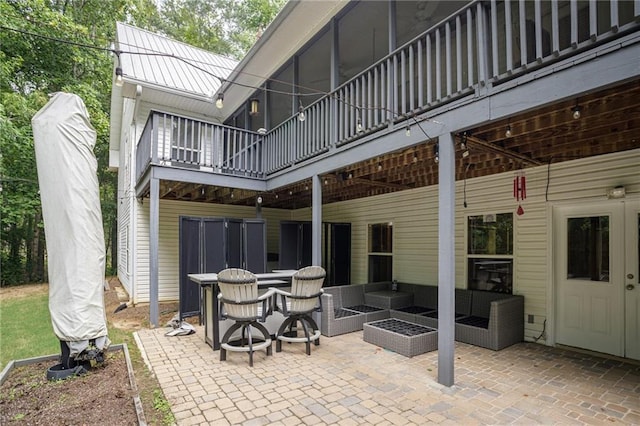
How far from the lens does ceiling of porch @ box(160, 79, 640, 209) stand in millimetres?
3273

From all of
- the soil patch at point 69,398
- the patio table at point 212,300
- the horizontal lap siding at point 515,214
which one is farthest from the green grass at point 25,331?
the horizontal lap siding at point 515,214

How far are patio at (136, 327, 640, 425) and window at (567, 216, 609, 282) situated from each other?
1145mm

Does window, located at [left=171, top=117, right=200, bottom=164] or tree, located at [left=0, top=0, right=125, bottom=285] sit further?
tree, located at [left=0, top=0, right=125, bottom=285]

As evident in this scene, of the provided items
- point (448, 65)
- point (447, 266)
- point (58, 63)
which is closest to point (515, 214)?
point (447, 266)

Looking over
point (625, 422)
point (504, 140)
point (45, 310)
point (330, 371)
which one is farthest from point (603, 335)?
point (45, 310)

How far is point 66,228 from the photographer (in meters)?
3.83

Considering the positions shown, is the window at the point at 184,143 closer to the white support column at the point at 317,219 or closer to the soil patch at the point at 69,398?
the white support column at the point at 317,219

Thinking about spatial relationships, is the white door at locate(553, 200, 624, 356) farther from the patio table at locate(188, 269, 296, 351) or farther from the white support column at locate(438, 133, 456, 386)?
the patio table at locate(188, 269, 296, 351)

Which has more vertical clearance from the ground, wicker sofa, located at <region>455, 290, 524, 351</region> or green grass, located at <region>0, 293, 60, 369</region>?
wicker sofa, located at <region>455, 290, 524, 351</region>

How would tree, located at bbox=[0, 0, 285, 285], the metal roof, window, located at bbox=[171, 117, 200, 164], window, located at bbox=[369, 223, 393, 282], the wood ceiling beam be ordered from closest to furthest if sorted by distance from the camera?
the wood ceiling beam < window, located at bbox=[171, 117, 200, 164] < window, located at bbox=[369, 223, 393, 282] < the metal roof < tree, located at bbox=[0, 0, 285, 285]

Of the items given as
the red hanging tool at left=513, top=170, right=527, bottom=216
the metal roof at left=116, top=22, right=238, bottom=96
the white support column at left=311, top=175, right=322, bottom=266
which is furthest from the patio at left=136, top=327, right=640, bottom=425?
the metal roof at left=116, top=22, right=238, bottom=96

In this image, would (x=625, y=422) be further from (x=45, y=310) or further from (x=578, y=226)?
(x=45, y=310)

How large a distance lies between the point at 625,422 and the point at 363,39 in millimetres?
6439

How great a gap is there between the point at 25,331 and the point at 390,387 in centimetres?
657
